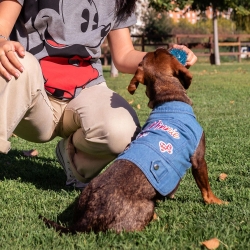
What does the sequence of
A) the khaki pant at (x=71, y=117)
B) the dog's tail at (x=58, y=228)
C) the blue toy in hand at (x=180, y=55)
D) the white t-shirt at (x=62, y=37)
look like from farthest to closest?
1. the white t-shirt at (x=62, y=37)
2. the blue toy in hand at (x=180, y=55)
3. the khaki pant at (x=71, y=117)
4. the dog's tail at (x=58, y=228)

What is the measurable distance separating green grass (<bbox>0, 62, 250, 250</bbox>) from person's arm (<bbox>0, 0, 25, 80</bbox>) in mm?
1014

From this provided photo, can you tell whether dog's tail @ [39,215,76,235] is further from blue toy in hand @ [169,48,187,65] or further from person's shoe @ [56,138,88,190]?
blue toy in hand @ [169,48,187,65]

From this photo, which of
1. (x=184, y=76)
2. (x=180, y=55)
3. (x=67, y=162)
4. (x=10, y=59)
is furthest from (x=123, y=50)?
(x=10, y=59)

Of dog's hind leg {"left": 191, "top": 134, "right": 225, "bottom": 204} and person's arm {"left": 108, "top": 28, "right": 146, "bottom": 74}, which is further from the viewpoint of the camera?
person's arm {"left": 108, "top": 28, "right": 146, "bottom": 74}

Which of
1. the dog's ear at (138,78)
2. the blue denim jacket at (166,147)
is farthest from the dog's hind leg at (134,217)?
the dog's ear at (138,78)

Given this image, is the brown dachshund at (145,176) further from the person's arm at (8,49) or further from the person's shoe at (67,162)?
the person's shoe at (67,162)

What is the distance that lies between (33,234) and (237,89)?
1123cm

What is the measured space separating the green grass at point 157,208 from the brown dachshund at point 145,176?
85 millimetres

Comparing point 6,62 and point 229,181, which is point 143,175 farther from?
point 229,181

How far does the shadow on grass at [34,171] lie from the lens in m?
5.05

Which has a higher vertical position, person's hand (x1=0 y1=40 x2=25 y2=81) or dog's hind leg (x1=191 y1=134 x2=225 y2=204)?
person's hand (x1=0 y1=40 x2=25 y2=81)

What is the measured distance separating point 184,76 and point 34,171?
2.11 metres

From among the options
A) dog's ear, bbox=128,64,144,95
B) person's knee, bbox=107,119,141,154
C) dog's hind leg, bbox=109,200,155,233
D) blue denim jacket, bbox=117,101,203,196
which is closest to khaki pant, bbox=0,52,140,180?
person's knee, bbox=107,119,141,154

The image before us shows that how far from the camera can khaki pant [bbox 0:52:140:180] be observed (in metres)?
3.82
